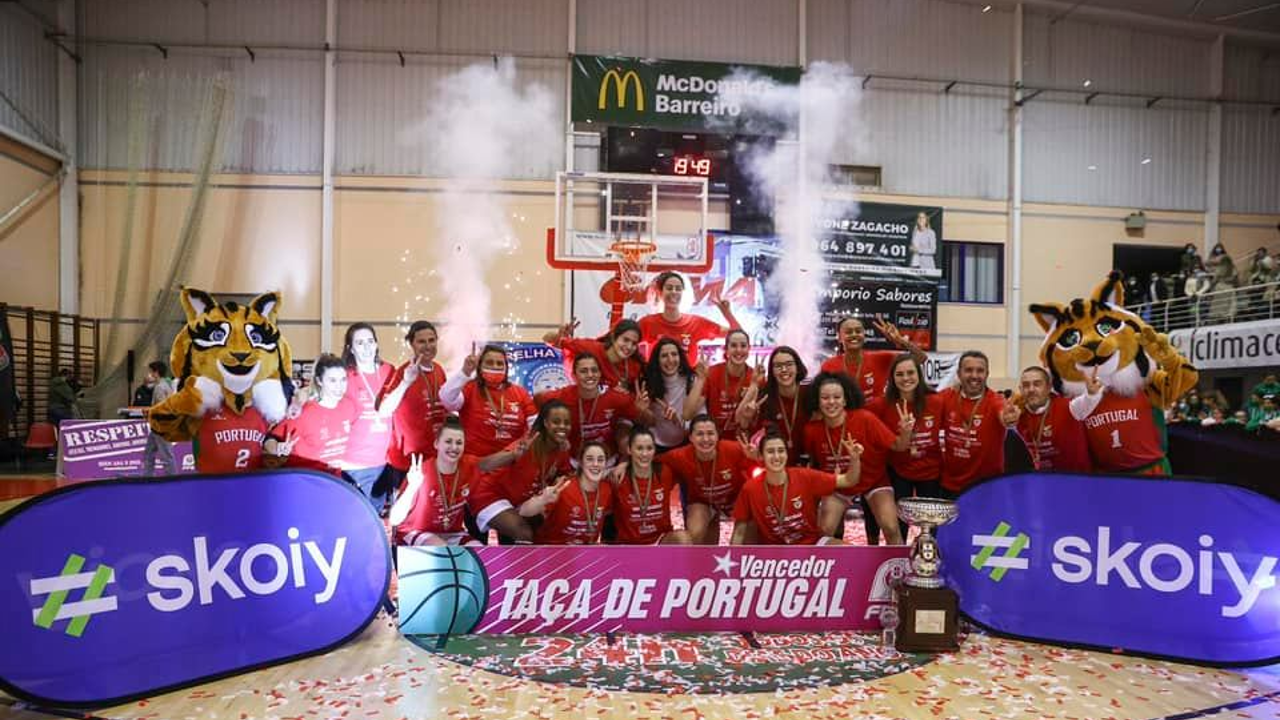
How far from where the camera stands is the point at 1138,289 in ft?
47.5

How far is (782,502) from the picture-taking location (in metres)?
4.34

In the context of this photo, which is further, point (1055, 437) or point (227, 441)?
point (1055, 437)

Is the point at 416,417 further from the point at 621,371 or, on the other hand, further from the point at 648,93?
the point at 648,93

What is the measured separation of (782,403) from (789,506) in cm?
88

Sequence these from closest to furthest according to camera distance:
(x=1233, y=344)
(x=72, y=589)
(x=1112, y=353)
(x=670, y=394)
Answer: (x=72, y=589)
(x=1112, y=353)
(x=670, y=394)
(x=1233, y=344)

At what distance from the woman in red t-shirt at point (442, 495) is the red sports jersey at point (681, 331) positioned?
6.28ft

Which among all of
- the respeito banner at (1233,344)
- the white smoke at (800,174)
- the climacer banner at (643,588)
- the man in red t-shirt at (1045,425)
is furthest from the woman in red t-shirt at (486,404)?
the respeito banner at (1233,344)

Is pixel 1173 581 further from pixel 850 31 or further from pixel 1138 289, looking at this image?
pixel 1138 289

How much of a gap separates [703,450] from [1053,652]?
2.08 meters

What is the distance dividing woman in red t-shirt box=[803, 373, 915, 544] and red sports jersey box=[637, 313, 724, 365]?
1348 millimetres

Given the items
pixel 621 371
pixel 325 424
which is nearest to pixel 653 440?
pixel 621 371

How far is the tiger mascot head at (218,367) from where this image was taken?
4383 mm

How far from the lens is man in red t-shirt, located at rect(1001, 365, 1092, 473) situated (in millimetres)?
4531

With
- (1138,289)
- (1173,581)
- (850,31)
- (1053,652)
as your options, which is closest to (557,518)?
(1053,652)
